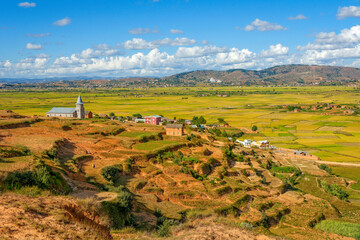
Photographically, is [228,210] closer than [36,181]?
Answer: No

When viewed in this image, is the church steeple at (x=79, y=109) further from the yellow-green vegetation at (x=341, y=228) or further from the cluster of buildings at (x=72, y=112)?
the yellow-green vegetation at (x=341, y=228)

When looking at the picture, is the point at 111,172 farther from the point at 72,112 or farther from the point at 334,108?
the point at 334,108

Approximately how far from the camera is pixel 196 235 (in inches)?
499

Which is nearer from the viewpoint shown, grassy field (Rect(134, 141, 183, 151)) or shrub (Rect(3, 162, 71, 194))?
shrub (Rect(3, 162, 71, 194))

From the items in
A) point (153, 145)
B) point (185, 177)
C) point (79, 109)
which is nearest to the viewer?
point (185, 177)

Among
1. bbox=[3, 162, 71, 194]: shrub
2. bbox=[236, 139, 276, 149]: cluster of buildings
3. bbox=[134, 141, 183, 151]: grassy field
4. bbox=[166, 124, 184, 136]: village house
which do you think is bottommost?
bbox=[236, 139, 276, 149]: cluster of buildings

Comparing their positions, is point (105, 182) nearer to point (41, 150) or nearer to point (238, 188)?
point (41, 150)

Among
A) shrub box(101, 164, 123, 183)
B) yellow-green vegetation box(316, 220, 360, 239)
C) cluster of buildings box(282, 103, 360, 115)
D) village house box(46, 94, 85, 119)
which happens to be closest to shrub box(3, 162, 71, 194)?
shrub box(101, 164, 123, 183)

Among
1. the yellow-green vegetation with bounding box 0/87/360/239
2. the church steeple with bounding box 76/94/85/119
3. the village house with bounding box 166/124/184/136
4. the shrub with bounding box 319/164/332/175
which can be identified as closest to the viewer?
the yellow-green vegetation with bounding box 0/87/360/239

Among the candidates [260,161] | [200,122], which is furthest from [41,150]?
[200,122]

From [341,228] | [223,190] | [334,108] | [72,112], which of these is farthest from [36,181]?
[334,108]

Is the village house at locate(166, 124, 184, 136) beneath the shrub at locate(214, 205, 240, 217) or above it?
above

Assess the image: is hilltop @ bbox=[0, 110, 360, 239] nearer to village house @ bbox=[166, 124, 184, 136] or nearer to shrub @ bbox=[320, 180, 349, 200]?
shrub @ bbox=[320, 180, 349, 200]

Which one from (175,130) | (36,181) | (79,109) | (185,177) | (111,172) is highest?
(79,109)
